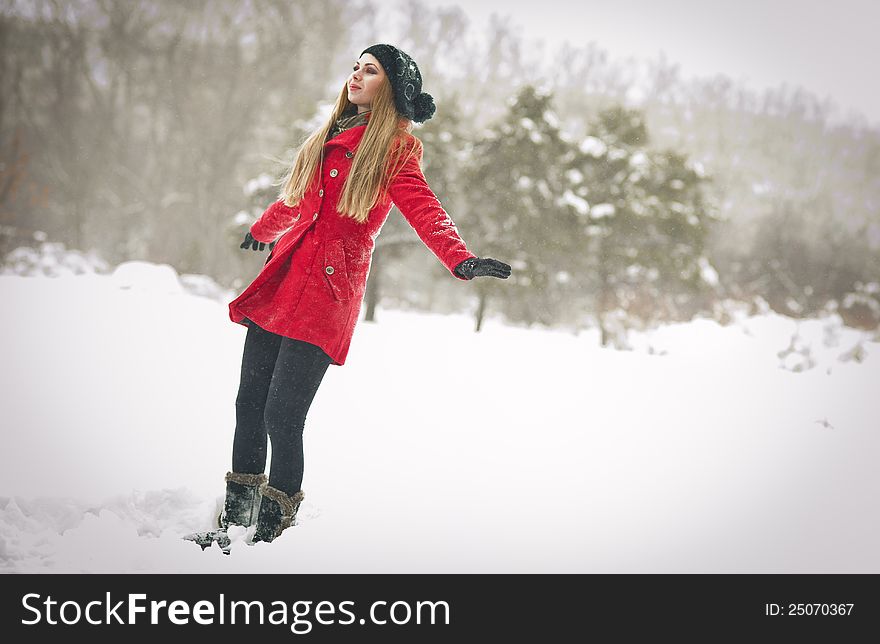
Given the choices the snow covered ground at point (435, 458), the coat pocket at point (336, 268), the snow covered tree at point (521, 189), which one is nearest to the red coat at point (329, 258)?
the coat pocket at point (336, 268)

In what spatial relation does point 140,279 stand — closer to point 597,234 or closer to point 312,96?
point 597,234

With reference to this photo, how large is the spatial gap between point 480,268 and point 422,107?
0.65m

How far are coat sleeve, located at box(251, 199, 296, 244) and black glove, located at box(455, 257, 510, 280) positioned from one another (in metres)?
0.70

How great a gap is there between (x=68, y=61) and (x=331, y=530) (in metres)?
15.6

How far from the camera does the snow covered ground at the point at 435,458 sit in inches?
86.1

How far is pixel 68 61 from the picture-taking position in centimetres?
1386

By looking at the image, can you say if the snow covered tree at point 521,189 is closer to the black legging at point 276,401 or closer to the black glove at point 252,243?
the black glove at point 252,243

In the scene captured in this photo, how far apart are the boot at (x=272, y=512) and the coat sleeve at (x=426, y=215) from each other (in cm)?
88

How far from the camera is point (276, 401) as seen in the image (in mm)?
1830

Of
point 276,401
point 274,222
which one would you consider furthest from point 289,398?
point 274,222

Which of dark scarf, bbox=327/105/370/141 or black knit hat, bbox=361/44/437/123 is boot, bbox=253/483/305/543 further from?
black knit hat, bbox=361/44/437/123

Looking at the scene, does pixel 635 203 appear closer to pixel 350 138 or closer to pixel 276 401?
pixel 350 138

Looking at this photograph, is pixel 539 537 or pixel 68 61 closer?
pixel 539 537
